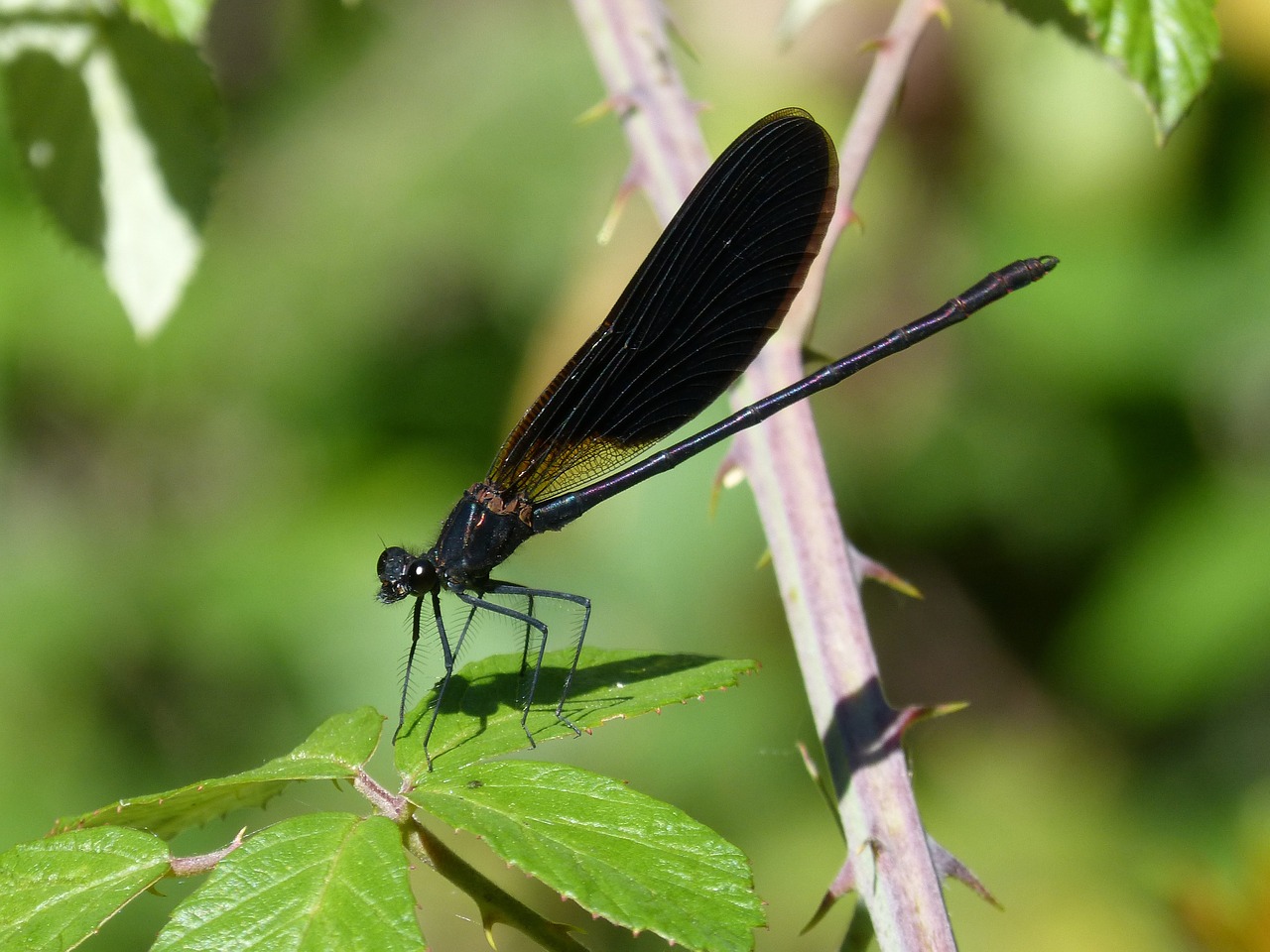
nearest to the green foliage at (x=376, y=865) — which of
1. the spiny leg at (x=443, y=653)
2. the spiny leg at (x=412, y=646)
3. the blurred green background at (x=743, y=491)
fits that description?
the spiny leg at (x=443, y=653)

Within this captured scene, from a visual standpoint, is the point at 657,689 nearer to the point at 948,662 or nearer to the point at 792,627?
the point at 792,627

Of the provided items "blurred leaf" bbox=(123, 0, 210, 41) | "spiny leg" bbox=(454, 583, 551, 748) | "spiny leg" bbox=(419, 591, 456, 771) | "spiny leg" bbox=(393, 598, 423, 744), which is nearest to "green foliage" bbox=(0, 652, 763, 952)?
"spiny leg" bbox=(419, 591, 456, 771)

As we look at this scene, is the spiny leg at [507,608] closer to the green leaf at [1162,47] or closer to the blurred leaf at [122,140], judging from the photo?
the blurred leaf at [122,140]

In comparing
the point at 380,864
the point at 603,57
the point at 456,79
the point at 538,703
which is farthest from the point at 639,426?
the point at 456,79

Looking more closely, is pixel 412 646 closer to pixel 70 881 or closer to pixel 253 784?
pixel 253 784

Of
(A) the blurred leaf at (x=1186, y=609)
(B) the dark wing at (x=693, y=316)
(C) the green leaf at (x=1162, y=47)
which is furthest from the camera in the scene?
(A) the blurred leaf at (x=1186, y=609)

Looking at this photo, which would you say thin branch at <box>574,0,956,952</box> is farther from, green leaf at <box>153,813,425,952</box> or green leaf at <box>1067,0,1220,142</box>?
green leaf at <box>153,813,425,952</box>
